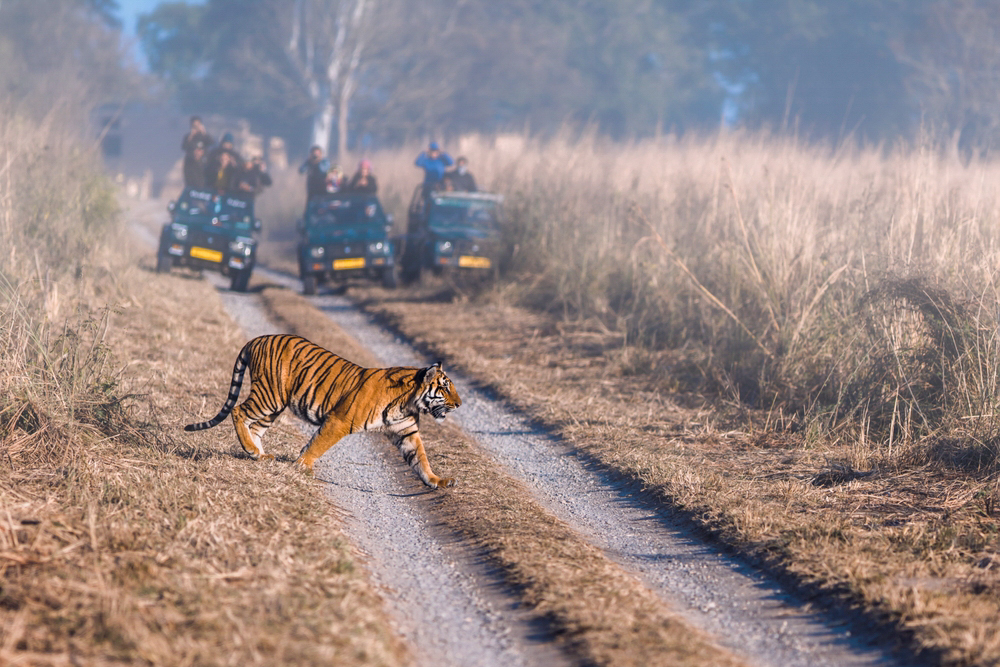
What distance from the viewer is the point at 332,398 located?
5.90m

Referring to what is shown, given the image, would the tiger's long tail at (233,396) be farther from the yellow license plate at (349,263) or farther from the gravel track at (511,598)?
the yellow license plate at (349,263)

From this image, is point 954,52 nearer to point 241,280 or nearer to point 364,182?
point 364,182

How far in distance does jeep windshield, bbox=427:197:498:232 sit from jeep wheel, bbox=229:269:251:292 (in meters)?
3.11

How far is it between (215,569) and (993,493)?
14.3 ft

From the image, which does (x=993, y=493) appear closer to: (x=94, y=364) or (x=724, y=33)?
(x=94, y=364)

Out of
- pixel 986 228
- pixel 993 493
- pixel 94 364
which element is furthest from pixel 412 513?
pixel 986 228

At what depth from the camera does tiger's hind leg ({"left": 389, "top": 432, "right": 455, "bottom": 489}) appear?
589cm

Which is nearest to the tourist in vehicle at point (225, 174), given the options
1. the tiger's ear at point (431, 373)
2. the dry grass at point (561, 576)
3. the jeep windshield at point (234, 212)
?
the jeep windshield at point (234, 212)

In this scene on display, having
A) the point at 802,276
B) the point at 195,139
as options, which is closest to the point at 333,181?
the point at 195,139

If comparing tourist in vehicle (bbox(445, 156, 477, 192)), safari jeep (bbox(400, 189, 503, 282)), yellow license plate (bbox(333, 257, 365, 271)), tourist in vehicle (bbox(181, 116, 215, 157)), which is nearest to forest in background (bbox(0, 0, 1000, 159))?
tourist in vehicle (bbox(181, 116, 215, 157))

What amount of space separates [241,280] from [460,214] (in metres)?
3.78

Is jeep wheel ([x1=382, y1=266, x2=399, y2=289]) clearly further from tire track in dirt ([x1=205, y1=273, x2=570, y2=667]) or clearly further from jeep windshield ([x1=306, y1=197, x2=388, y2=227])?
tire track in dirt ([x1=205, y1=273, x2=570, y2=667])

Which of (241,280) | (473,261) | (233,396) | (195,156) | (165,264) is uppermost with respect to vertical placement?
(195,156)

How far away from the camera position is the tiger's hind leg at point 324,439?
5.77 m
